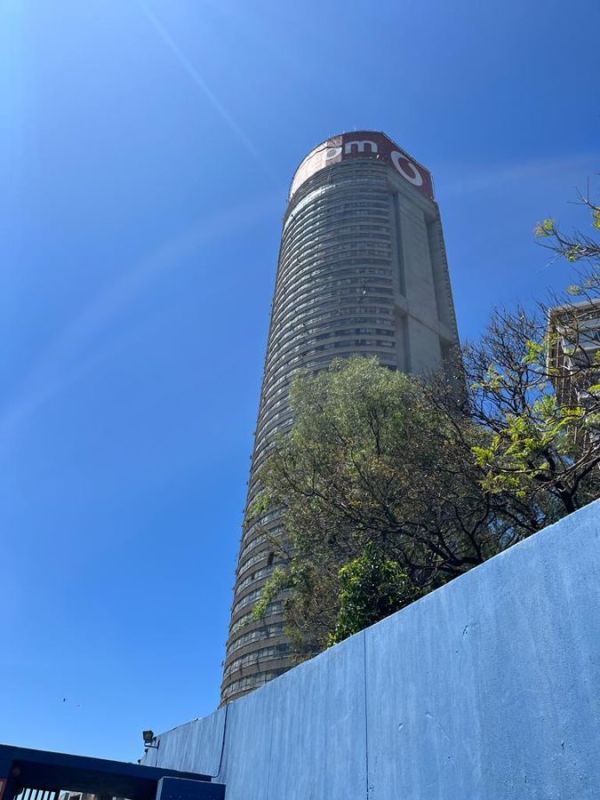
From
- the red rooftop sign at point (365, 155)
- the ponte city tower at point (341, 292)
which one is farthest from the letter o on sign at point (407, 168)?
the ponte city tower at point (341, 292)

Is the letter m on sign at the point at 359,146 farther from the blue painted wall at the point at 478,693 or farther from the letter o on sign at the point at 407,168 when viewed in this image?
the blue painted wall at the point at 478,693

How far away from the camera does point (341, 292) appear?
42.5 m

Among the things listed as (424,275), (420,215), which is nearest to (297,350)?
(424,275)

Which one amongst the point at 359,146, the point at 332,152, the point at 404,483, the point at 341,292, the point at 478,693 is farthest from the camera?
the point at 332,152

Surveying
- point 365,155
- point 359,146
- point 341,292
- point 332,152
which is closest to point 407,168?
point 365,155

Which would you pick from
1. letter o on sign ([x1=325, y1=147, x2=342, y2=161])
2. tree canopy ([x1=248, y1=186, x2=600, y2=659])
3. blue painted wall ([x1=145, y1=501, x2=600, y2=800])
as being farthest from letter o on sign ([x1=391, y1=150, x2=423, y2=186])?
blue painted wall ([x1=145, y1=501, x2=600, y2=800])

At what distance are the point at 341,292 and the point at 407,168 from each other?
62.8ft

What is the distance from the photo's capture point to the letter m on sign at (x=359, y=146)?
52.7 meters

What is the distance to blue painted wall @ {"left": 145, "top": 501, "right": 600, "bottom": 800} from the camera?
322cm

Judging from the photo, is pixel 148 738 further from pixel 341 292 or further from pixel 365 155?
pixel 365 155

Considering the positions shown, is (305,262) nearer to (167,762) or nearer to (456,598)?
(167,762)

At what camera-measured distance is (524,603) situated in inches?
145

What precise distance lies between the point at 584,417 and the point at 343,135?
54282mm

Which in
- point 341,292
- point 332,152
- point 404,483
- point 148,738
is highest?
point 332,152
